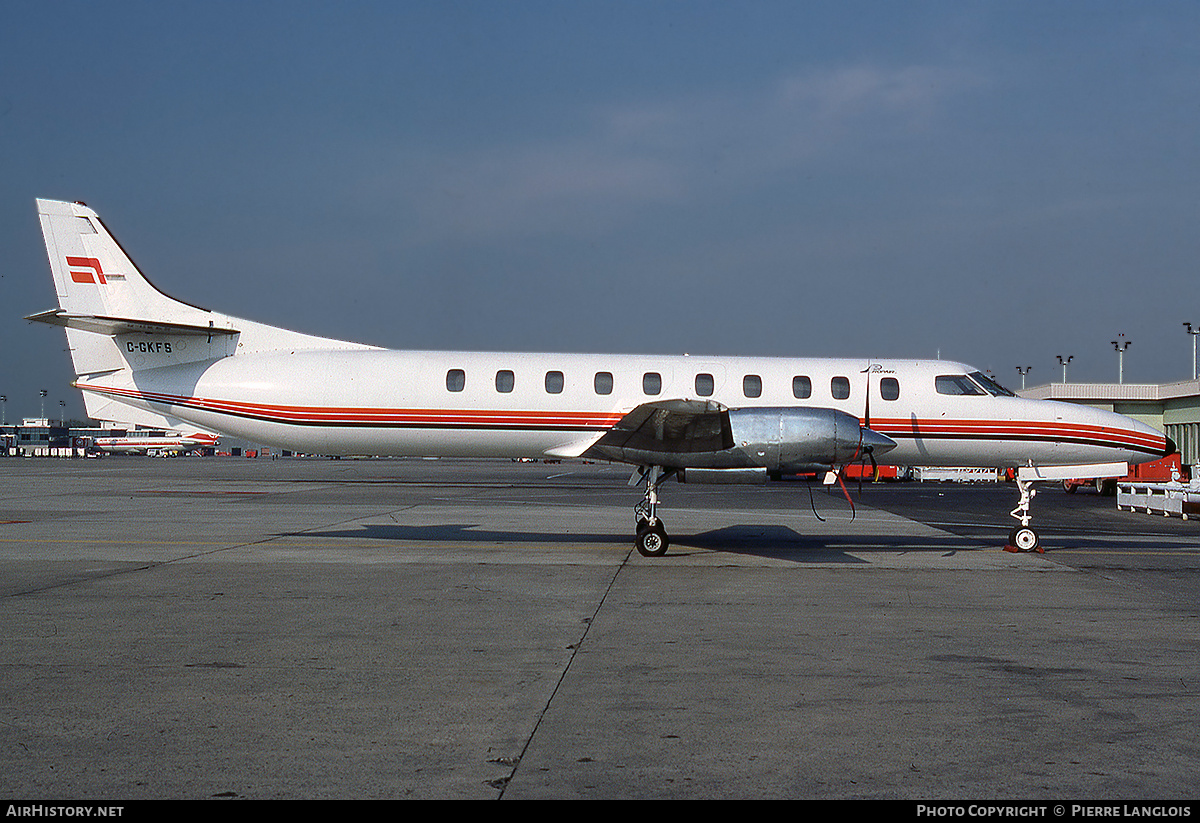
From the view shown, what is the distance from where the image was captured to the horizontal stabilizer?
17156mm

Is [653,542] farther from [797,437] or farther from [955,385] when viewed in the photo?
[955,385]

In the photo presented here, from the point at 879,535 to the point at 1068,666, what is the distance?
10.8 m

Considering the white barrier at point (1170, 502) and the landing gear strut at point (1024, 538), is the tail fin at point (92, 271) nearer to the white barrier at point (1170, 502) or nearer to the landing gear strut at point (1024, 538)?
the landing gear strut at point (1024, 538)

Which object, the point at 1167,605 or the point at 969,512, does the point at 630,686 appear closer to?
the point at 1167,605

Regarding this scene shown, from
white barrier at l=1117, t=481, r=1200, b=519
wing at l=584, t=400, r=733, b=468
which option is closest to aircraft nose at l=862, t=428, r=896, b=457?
wing at l=584, t=400, r=733, b=468

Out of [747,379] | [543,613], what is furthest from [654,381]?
[543,613]

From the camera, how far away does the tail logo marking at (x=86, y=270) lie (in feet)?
63.2

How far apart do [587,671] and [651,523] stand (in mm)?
7060

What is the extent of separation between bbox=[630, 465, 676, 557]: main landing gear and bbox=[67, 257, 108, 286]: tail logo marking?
12796 millimetres

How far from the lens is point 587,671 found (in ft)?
22.7

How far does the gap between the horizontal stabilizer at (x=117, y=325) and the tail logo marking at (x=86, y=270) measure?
5.92 ft

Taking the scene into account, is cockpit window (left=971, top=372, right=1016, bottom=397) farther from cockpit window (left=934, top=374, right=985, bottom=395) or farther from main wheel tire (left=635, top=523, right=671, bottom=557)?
main wheel tire (left=635, top=523, right=671, bottom=557)

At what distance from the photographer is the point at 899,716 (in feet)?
19.2

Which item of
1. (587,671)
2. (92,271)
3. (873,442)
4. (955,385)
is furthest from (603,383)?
(92,271)
